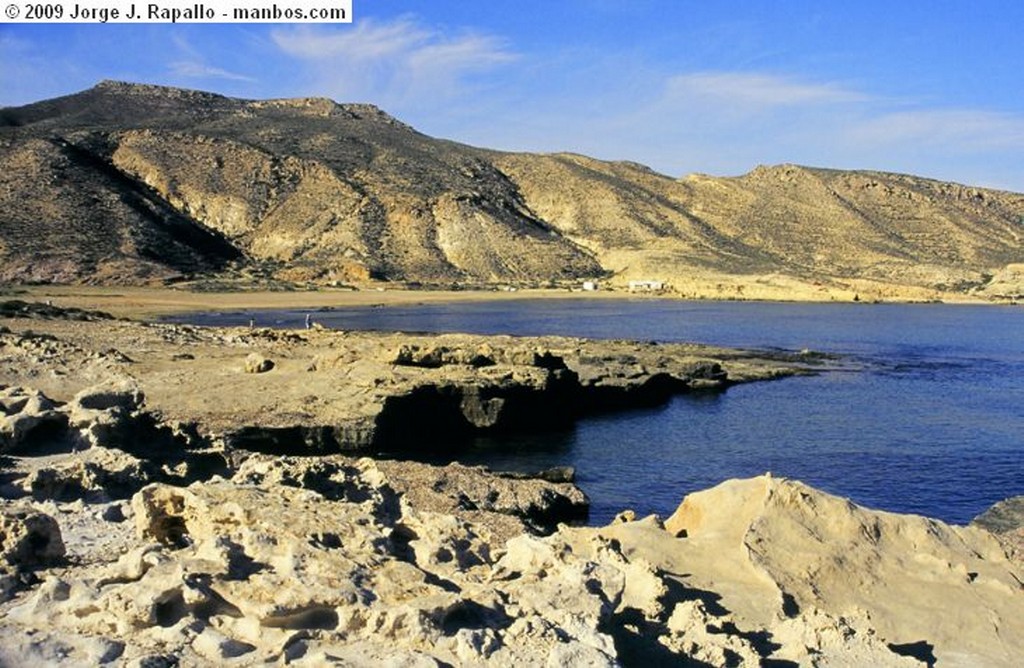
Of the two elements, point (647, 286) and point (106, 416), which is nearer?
point (106, 416)

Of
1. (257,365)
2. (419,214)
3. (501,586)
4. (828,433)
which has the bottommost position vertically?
(828,433)

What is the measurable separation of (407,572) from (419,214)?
111 meters

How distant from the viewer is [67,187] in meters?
97.9

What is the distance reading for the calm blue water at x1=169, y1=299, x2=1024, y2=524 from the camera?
23578 millimetres

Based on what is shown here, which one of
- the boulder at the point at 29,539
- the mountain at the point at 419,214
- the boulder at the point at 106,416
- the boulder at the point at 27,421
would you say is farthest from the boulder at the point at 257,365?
the mountain at the point at 419,214

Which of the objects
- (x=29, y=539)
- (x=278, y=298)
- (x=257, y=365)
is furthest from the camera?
(x=278, y=298)

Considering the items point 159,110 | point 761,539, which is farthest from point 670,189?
point 761,539

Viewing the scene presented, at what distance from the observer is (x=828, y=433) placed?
31.4 m

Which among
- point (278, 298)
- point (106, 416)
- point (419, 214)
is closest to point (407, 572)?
point (106, 416)

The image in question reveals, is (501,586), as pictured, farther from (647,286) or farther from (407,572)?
(647,286)

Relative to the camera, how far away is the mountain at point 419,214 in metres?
97.6

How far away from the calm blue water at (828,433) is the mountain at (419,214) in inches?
1438

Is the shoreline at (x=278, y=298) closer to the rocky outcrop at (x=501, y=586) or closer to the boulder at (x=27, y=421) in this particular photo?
the boulder at (x=27, y=421)

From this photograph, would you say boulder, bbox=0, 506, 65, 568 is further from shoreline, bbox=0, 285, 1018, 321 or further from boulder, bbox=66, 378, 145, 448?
shoreline, bbox=0, 285, 1018, 321
